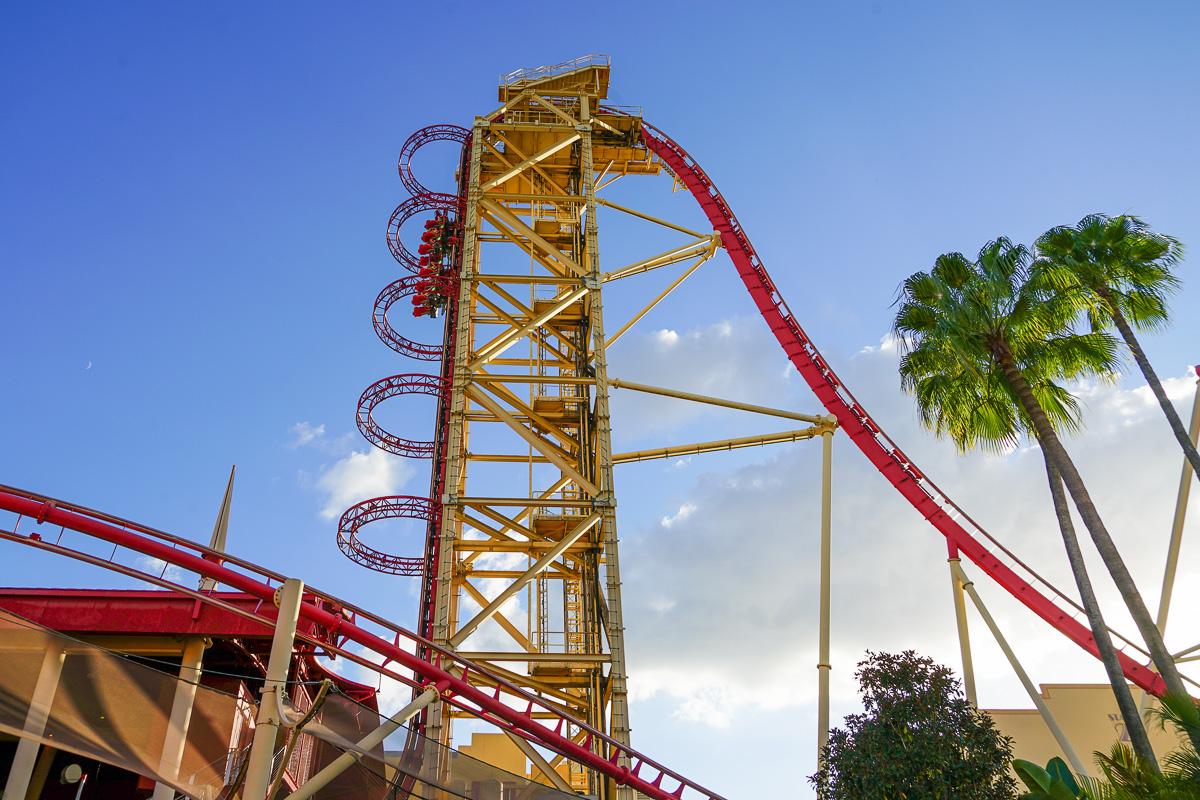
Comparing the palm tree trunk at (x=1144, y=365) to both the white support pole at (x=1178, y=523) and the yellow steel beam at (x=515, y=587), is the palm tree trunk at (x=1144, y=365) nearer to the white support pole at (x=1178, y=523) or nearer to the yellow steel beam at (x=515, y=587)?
the white support pole at (x=1178, y=523)

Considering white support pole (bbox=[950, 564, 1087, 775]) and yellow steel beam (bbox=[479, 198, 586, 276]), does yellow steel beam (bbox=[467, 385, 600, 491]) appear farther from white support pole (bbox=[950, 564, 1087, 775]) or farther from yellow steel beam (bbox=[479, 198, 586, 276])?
white support pole (bbox=[950, 564, 1087, 775])

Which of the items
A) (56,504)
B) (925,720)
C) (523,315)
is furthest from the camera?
(523,315)

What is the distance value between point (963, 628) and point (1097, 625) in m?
2.85

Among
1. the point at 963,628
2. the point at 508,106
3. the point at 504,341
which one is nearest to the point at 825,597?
the point at 963,628

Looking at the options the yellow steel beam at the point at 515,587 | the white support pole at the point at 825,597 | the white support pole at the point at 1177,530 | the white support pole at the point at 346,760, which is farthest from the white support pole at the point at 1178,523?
A: the white support pole at the point at 346,760

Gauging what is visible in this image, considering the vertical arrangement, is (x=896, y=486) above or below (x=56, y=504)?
above

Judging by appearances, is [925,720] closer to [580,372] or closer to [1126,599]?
[1126,599]

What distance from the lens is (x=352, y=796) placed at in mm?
10500

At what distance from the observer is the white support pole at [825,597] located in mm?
16531

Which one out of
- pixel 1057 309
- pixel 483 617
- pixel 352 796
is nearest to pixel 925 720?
pixel 483 617

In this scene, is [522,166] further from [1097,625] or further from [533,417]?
[1097,625]

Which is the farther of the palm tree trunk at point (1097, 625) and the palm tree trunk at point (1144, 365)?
the palm tree trunk at point (1144, 365)

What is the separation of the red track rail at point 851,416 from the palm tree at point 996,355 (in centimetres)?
198

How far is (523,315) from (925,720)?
1120 cm
